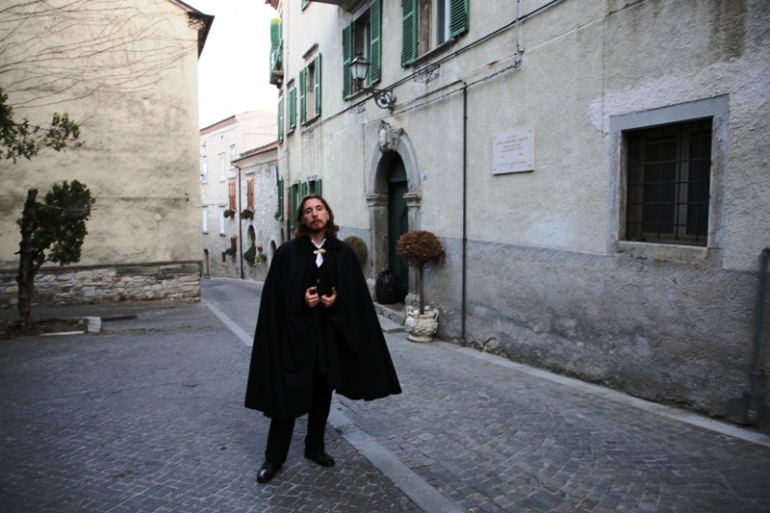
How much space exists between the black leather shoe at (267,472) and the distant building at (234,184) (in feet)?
69.6

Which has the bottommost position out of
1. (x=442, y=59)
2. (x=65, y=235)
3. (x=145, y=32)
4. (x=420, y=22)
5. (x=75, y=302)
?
(x=75, y=302)

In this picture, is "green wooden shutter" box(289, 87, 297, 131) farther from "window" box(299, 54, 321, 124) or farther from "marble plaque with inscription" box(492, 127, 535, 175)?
"marble plaque with inscription" box(492, 127, 535, 175)

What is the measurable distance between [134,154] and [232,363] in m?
8.17

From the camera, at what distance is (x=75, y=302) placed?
12922mm

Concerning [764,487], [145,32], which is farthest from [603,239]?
[145,32]

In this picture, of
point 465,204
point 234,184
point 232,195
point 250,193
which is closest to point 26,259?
point 465,204

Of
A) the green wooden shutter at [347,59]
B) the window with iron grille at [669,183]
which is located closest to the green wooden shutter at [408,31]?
the green wooden shutter at [347,59]

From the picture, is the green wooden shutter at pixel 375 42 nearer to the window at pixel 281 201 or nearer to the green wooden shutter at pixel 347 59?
the green wooden shutter at pixel 347 59

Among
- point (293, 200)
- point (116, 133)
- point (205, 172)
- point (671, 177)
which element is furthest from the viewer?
point (205, 172)

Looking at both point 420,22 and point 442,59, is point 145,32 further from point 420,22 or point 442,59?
point 442,59

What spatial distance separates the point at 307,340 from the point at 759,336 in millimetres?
3431

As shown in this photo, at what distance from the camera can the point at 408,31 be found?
10.0 m

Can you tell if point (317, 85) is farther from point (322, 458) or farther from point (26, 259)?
point (322, 458)

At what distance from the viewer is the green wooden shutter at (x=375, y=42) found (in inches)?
444
